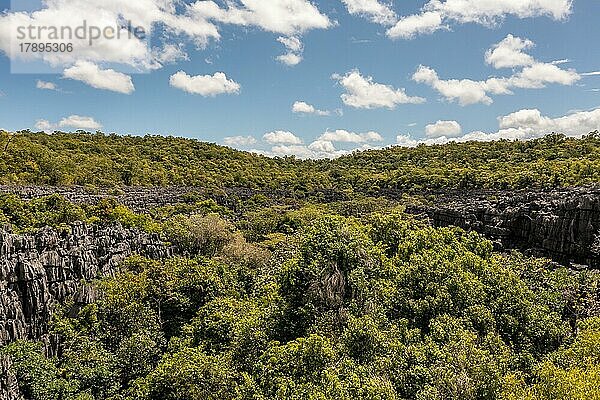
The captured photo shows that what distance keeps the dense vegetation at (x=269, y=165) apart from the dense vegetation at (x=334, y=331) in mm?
40311

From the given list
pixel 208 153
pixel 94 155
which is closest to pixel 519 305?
pixel 94 155

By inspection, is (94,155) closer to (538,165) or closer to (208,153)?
(208,153)

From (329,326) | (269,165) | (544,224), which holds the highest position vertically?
(269,165)

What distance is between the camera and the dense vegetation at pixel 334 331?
14.5 meters

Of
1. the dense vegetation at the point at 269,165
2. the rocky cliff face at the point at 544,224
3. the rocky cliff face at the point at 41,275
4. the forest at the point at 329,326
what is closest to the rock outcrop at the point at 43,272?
the rocky cliff face at the point at 41,275

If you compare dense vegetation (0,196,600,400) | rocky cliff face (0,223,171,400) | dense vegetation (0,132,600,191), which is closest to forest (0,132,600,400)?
dense vegetation (0,196,600,400)

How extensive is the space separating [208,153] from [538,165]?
70996mm

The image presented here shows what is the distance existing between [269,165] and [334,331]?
10192cm

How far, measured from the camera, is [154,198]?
59906 millimetres

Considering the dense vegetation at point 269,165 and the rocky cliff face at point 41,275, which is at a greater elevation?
the dense vegetation at point 269,165

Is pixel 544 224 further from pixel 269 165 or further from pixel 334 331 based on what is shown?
pixel 269 165

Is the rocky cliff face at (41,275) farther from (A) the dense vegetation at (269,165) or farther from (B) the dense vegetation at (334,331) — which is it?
(A) the dense vegetation at (269,165)

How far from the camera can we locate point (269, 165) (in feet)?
390

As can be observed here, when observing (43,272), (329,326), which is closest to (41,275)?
(43,272)
